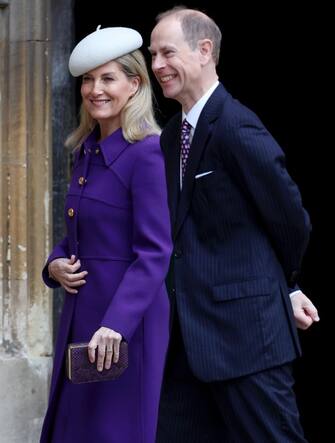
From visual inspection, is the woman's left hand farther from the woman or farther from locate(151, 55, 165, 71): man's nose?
locate(151, 55, 165, 71): man's nose

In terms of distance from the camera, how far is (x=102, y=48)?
3.66 meters

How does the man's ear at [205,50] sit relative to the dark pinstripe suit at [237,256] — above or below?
above

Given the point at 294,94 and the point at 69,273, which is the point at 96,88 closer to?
the point at 69,273

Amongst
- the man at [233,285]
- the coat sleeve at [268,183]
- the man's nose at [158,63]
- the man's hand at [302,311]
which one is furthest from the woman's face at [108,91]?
the man's hand at [302,311]

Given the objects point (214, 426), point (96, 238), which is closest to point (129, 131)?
point (96, 238)

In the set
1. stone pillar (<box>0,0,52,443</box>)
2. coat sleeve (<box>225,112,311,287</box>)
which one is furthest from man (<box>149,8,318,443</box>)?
stone pillar (<box>0,0,52,443</box>)

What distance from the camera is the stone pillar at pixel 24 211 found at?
4.81 metres

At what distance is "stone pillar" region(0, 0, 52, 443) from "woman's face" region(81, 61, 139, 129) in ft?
3.81

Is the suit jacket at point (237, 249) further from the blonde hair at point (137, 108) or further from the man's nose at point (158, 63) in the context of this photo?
the blonde hair at point (137, 108)

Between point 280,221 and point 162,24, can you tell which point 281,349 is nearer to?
point 280,221

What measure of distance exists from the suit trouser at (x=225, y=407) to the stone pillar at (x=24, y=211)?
144 cm

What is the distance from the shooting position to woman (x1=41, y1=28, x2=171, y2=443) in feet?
11.5

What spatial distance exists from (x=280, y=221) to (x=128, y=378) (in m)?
0.69

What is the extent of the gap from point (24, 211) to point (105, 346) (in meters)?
1.54
